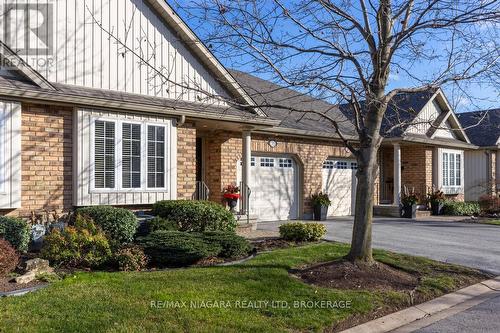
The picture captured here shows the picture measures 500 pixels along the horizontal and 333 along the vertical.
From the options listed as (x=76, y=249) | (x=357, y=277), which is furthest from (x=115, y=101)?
(x=357, y=277)

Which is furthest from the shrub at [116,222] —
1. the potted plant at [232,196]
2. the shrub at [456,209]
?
the shrub at [456,209]

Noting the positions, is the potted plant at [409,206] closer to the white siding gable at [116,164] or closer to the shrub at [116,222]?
the white siding gable at [116,164]

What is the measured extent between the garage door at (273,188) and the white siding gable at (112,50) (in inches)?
161

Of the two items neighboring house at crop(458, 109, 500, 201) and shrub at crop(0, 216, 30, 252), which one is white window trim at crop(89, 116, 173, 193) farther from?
neighboring house at crop(458, 109, 500, 201)

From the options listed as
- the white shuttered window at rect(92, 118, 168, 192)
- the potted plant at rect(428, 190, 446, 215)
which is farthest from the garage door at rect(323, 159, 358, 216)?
the white shuttered window at rect(92, 118, 168, 192)

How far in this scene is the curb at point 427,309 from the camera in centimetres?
601

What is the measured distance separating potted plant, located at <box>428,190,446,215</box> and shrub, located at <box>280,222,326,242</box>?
11.5 m

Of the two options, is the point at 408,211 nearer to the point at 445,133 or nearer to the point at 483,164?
the point at 445,133

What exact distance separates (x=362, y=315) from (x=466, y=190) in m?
22.8

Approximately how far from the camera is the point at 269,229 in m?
14.0

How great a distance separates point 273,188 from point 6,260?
10.5m

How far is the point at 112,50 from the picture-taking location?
11195 millimetres

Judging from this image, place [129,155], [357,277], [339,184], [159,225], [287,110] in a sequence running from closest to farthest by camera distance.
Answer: [357,277] < [159,225] < [129,155] < [287,110] < [339,184]

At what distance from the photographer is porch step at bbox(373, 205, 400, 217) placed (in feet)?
64.6
